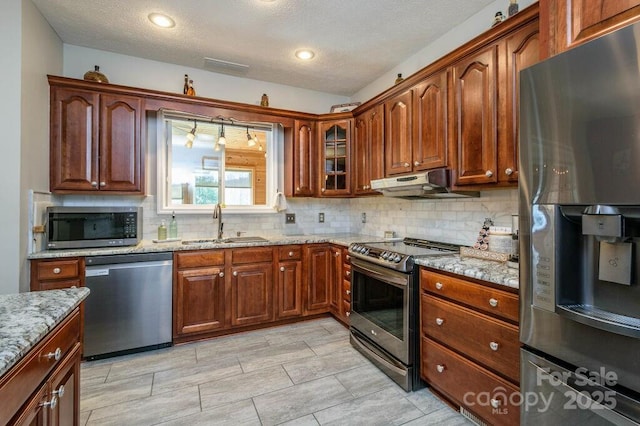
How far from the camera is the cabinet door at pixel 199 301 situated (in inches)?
111

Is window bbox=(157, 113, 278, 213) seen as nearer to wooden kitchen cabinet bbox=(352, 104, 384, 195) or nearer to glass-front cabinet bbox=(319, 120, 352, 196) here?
glass-front cabinet bbox=(319, 120, 352, 196)

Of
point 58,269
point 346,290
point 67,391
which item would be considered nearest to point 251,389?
point 67,391

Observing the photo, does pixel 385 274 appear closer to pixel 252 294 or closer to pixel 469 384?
pixel 469 384

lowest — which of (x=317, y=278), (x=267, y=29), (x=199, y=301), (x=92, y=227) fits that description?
(x=199, y=301)

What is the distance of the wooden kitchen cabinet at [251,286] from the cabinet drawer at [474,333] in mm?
1645

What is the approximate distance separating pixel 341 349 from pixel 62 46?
385cm

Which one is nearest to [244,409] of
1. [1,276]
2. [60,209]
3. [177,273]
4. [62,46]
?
[177,273]

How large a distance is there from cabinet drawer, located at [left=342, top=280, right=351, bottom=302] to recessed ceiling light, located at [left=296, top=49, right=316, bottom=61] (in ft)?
7.64

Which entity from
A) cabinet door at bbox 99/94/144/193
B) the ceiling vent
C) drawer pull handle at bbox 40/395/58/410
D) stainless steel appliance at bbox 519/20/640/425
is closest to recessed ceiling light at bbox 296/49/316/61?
the ceiling vent

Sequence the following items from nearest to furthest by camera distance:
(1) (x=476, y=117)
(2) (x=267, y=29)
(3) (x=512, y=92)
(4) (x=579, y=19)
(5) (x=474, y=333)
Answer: (4) (x=579, y=19), (5) (x=474, y=333), (3) (x=512, y=92), (1) (x=476, y=117), (2) (x=267, y=29)

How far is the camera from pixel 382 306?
243cm

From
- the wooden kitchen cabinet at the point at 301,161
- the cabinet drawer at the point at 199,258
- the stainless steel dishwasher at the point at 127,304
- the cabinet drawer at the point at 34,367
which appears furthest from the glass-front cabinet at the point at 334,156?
the cabinet drawer at the point at 34,367

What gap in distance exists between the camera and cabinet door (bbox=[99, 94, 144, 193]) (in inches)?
110

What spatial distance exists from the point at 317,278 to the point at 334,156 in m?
1.45
